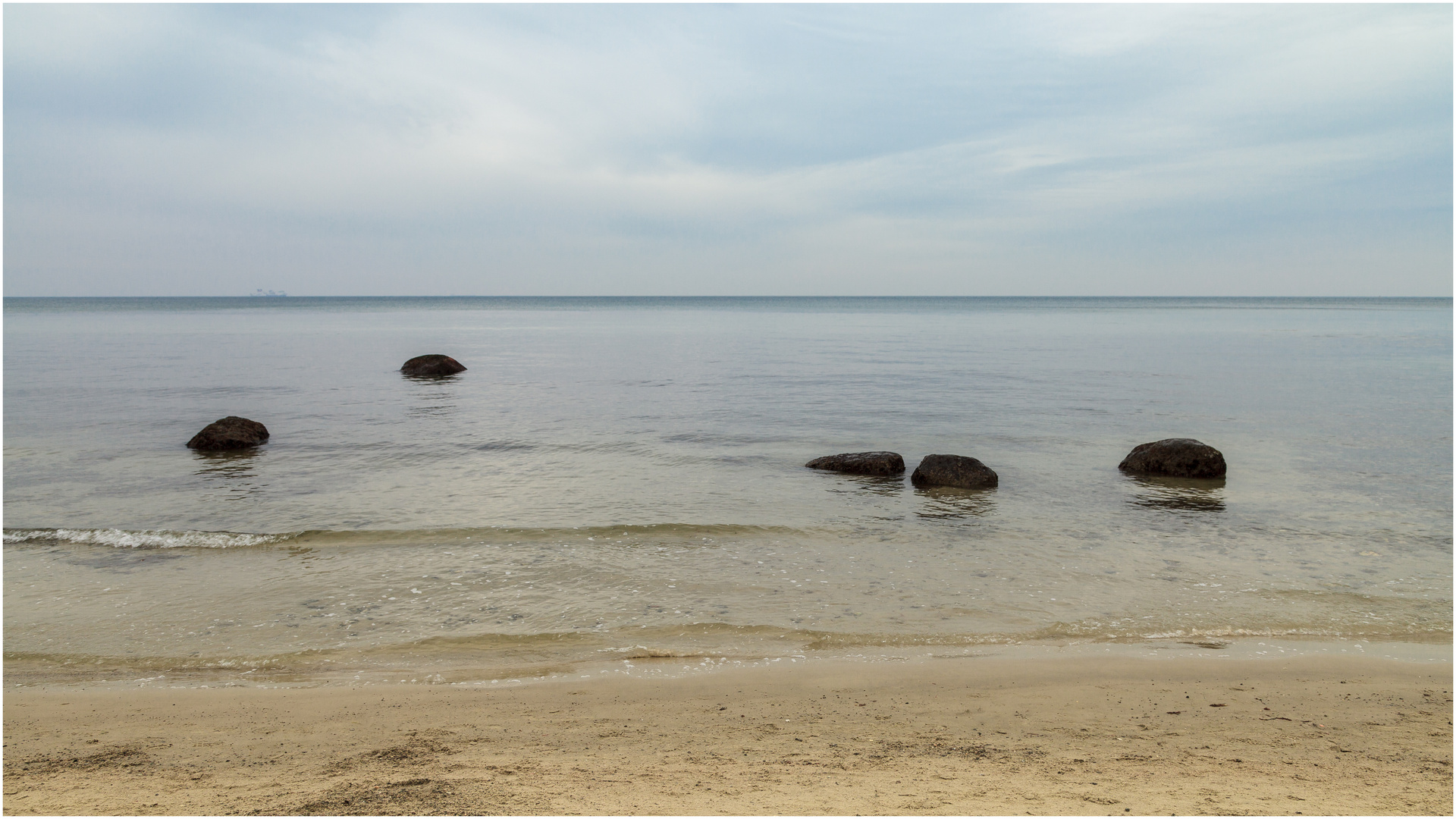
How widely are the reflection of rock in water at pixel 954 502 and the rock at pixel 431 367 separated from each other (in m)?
21.2

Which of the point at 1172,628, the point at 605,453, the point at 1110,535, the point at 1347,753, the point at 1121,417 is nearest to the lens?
the point at 1347,753

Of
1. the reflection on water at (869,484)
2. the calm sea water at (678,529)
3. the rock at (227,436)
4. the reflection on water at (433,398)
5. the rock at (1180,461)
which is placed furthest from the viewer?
the reflection on water at (433,398)

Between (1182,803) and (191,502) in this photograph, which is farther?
(191,502)

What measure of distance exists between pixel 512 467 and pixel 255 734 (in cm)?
861

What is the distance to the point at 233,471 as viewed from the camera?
1307 cm

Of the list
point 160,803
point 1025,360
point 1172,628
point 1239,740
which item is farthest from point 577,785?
point 1025,360

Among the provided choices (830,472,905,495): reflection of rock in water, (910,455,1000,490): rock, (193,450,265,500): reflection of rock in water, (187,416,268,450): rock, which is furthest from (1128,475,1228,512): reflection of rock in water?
(187,416,268,450): rock

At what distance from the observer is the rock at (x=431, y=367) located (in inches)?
1110

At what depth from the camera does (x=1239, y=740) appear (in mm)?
4922

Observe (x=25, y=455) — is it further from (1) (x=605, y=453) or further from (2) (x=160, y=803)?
(2) (x=160, y=803)

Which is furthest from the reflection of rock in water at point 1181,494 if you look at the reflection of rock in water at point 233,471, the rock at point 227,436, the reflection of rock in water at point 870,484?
the rock at point 227,436

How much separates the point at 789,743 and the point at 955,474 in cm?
769

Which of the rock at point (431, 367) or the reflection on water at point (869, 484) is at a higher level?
the rock at point (431, 367)

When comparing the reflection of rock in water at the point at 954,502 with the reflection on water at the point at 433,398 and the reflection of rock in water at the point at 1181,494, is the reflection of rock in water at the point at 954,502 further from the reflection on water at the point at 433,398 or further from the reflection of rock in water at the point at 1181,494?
the reflection on water at the point at 433,398
